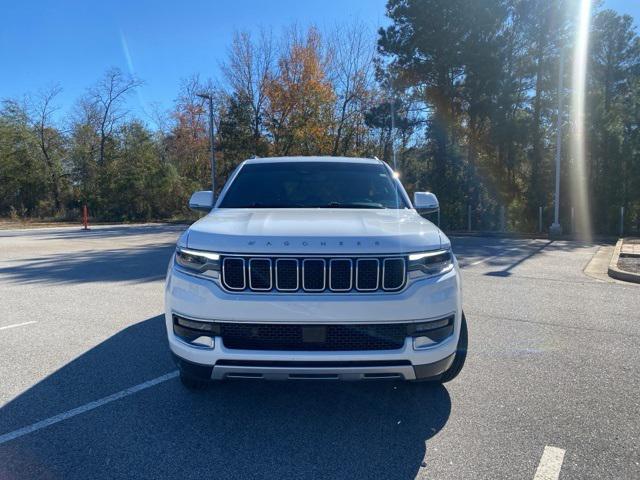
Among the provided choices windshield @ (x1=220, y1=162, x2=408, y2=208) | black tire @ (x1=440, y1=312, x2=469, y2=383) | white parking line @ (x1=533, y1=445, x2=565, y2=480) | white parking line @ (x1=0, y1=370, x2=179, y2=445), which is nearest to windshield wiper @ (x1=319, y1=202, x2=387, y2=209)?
windshield @ (x1=220, y1=162, x2=408, y2=208)

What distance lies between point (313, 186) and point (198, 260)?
71.8 inches

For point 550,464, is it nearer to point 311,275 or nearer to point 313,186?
point 311,275

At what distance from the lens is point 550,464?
2861 millimetres

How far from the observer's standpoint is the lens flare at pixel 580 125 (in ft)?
69.9

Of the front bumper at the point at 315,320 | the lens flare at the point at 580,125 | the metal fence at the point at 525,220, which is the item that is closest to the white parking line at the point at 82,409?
the front bumper at the point at 315,320

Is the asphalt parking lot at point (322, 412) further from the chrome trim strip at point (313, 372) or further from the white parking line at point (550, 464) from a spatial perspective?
the chrome trim strip at point (313, 372)

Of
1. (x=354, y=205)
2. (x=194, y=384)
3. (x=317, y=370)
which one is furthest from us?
(x=354, y=205)

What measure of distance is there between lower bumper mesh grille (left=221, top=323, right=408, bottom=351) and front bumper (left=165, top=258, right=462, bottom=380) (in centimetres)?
4

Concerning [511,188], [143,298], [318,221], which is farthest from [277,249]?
[511,188]

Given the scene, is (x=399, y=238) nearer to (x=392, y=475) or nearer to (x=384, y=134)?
(x=392, y=475)

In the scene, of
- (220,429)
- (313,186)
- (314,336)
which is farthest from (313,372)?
(313,186)

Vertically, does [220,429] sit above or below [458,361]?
below

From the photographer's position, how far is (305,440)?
10.4 feet

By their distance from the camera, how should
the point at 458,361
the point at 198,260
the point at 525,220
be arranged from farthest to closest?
the point at 525,220
the point at 458,361
the point at 198,260
